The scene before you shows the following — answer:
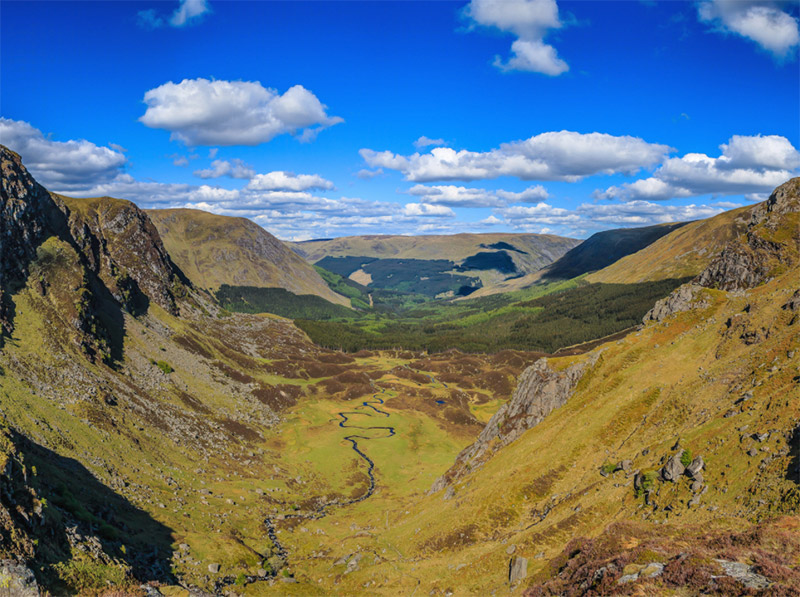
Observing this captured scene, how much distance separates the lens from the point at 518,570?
44.9 metres

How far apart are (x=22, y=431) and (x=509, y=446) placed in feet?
261

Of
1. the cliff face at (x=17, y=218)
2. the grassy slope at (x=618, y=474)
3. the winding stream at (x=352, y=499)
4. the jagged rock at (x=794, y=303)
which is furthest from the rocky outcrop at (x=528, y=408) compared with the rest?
the cliff face at (x=17, y=218)

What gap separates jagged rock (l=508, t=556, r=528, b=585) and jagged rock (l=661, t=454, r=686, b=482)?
16.2m

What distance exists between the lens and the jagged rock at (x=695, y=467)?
4206cm

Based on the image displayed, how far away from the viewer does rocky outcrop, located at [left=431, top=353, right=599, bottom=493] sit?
8694 cm

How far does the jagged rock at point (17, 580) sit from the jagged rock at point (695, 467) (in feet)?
179

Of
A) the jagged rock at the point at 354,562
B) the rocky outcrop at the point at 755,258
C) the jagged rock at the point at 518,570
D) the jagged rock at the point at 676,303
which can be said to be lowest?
the jagged rock at the point at 354,562

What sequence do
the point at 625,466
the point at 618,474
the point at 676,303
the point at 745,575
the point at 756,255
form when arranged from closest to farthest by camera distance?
the point at 745,575
the point at 625,466
the point at 618,474
the point at 676,303
the point at 756,255

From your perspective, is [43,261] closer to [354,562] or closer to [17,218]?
[17,218]

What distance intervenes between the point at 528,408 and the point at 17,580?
78.1 metres

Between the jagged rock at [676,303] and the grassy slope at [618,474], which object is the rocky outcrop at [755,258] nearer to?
the jagged rock at [676,303]

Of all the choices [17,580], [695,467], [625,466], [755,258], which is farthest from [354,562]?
[755,258]

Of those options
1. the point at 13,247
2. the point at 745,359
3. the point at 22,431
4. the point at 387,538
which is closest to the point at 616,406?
the point at 745,359

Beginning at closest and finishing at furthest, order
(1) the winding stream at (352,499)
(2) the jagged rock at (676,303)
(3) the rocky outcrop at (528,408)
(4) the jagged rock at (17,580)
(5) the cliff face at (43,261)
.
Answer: (4) the jagged rock at (17,580) → (1) the winding stream at (352,499) → (3) the rocky outcrop at (528,408) → (2) the jagged rock at (676,303) → (5) the cliff face at (43,261)
